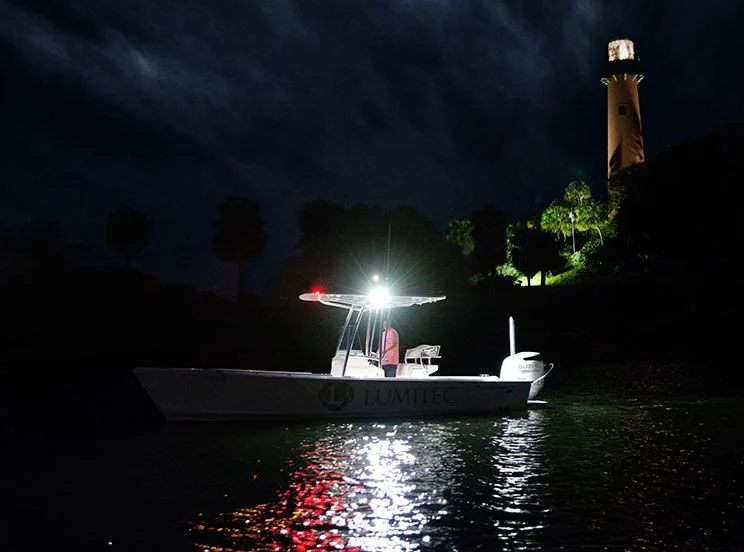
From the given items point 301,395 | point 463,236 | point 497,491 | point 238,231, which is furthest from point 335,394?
point 463,236

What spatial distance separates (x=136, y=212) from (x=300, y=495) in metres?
78.3

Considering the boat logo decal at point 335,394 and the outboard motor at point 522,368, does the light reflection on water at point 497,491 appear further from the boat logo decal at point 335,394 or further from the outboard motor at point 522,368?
Answer: the outboard motor at point 522,368

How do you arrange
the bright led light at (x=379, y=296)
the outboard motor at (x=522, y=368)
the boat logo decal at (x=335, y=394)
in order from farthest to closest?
1. the outboard motor at (x=522, y=368)
2. the bright led light at (x=379, y=296)
3. the boat logo decal at (x=335, y=394)

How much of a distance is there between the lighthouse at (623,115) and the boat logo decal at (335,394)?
75660 mm

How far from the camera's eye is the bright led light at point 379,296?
75.8ft

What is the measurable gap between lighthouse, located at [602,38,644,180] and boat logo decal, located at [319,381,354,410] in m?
75.7

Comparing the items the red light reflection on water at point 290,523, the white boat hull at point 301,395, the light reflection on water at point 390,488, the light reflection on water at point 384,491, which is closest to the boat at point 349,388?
the white boat hull at point 301,395

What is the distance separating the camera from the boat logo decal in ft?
69.5

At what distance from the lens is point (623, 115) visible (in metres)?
92.4

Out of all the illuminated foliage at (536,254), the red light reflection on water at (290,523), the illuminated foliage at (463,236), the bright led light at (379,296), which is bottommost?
the red light reflection on water at (290,523)

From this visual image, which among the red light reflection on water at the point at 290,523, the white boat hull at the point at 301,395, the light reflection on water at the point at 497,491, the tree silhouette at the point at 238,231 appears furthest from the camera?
the tree silhouette at the point at 238,231

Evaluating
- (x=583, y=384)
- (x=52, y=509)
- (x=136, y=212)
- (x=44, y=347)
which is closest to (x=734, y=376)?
(x=583, y=384)

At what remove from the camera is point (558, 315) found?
7025cm

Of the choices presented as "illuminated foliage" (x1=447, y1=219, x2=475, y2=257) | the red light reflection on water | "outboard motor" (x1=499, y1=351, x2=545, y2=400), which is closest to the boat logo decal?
"outboard motor" (x1=499, y1=351, x2=545, y2=400)
